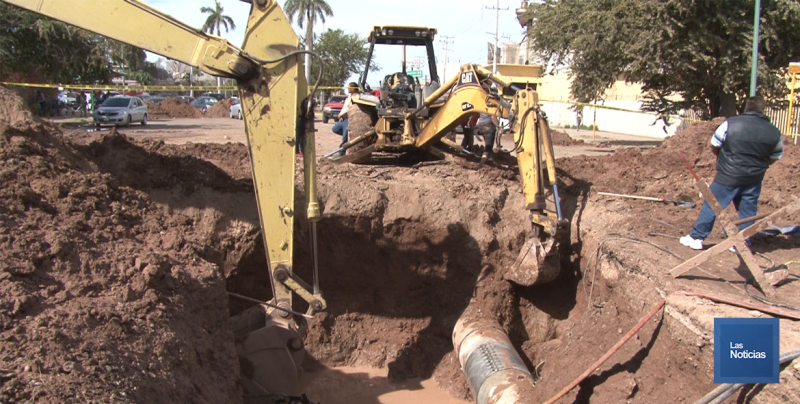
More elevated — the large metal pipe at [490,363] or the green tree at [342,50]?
A: the green tree at [342,50]

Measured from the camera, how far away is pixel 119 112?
2305cm

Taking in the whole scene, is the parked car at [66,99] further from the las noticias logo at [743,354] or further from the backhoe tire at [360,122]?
the las noticias logo at [743,354]

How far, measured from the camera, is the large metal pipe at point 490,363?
17.4ft

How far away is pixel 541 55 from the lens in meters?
19.8

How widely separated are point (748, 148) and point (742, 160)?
0.40ft

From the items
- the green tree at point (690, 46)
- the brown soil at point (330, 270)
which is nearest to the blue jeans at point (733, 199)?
the brown soil at point (330, 270)

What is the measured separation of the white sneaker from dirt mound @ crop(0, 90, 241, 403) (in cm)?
436

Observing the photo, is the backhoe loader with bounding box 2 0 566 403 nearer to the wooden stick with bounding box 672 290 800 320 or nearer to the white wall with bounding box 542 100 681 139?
the wooden stick with bounding box 672 290 800 320

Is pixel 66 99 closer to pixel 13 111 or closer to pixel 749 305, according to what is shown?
pixel 13 111

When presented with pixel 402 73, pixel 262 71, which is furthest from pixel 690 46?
pixel 262 71

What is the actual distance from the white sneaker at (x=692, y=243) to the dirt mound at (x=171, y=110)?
31556mm

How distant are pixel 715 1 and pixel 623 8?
2.05 meters

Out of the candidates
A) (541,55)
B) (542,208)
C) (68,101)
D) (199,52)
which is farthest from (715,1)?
(68,101)

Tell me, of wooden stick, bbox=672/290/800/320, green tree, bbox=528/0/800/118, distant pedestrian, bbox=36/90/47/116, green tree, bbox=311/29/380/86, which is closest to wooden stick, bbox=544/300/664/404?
wooden stick, bbox=672/290/800/320
